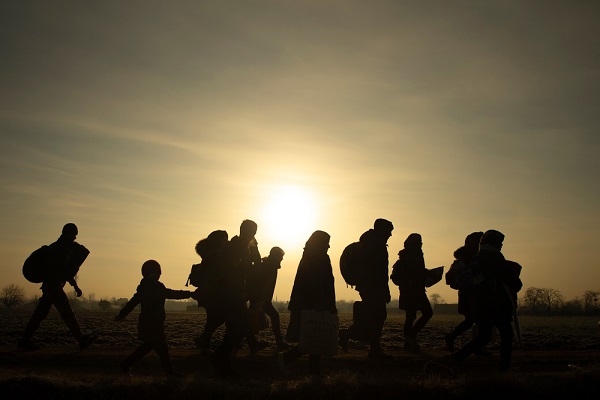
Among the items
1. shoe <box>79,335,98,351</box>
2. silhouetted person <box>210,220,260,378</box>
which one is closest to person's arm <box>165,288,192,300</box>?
silhouetted person <box>210,220,260,378</box>

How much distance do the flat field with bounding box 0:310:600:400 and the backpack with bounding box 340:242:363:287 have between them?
5.36 ft

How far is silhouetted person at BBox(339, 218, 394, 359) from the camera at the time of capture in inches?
504

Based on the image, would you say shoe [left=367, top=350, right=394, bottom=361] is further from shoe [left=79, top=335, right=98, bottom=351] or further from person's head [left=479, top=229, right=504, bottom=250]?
shoe [left=79, top=335, right=98, bottom=351]

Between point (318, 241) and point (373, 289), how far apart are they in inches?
101

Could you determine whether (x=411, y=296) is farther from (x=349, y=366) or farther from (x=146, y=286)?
(x=146, y=286)

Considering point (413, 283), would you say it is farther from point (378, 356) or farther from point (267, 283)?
point (267, 283)

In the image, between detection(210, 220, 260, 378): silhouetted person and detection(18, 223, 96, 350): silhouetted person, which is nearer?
detection(210, 220, 260, 378): silhouetted person

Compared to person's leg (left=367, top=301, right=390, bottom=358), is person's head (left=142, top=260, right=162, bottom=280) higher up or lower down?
higher up

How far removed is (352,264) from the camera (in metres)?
13.1

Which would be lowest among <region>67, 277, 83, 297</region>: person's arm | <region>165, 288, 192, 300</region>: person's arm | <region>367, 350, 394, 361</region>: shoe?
<region>367, 350, 394, 361</region>: shoe

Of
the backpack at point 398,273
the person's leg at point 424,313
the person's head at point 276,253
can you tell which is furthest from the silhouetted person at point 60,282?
the person's leg at point 424,313

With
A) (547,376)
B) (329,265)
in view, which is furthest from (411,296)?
(547,376)

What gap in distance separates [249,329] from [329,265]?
198 cm

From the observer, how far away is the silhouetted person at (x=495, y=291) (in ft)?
Answer: 35.0
